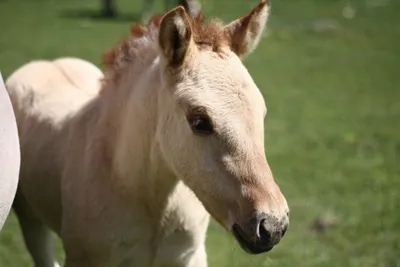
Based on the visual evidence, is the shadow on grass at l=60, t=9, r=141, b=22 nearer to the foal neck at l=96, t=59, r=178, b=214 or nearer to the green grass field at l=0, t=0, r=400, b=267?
the green grass field at l=0, t=0, r=400, b=267

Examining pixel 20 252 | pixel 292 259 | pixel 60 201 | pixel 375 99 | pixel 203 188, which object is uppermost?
pixel 203 188

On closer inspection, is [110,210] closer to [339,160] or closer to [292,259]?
[292,259]

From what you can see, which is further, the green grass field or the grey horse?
the green grass field

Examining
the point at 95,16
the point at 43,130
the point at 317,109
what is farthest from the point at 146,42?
the point at 95,16

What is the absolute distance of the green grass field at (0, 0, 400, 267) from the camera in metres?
5.90

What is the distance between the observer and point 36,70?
5.06 m

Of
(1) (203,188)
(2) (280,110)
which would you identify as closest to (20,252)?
(1) (203,188)

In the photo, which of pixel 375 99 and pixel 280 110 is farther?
pixel 375 99

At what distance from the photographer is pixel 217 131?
3.12 metres

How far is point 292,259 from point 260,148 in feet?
8.72

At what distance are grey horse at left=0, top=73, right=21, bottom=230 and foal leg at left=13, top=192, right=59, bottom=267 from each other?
1860mm

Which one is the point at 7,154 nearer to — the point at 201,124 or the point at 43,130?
the point at 201,124

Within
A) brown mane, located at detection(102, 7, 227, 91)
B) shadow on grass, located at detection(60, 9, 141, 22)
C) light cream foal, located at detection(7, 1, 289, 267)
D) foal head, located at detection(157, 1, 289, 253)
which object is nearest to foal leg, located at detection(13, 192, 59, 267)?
light cream foal, located at detection(7, 1, 289, 267)

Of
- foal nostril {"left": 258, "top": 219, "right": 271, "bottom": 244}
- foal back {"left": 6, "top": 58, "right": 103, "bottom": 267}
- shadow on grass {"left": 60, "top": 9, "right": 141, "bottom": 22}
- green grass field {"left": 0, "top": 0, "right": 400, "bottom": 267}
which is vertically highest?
foal nostril {"left": 258, "top": 219, "right": 271, "bottom": 244}
